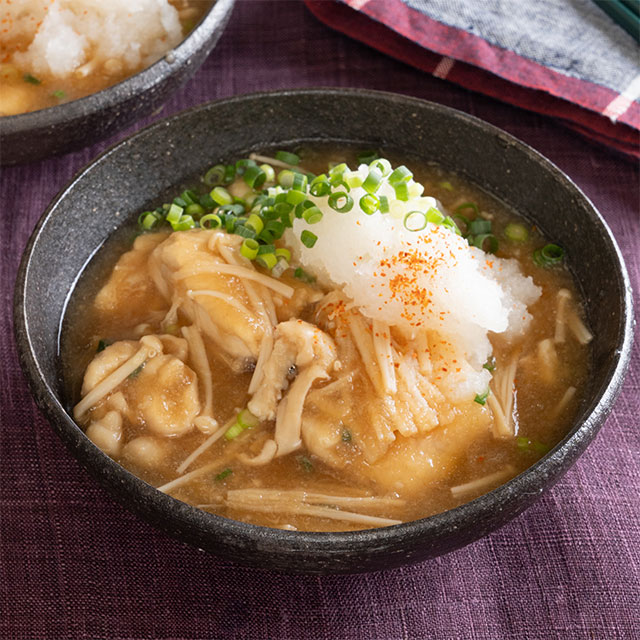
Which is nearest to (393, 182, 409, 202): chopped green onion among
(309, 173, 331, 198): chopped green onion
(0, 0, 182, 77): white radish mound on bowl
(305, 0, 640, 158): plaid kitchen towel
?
(309, 173, 331, 198): chopped green onion

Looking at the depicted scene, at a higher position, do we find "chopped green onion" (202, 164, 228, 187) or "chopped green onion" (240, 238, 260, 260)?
"chopped green onion" (240, 238, 260, 260)

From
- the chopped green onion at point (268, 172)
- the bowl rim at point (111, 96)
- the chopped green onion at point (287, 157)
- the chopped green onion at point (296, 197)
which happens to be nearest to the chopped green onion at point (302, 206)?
the chopped green onion at point (296, 197)

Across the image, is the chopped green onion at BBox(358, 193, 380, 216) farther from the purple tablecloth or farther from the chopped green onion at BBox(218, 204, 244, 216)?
the purple tablecloth

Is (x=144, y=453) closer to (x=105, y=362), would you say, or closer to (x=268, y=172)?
(x=105, y=362)

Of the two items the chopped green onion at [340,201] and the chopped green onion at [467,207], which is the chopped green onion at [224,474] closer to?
the chopped green onion at [340,201]

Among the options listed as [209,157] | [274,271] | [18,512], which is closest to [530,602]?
[274,271]

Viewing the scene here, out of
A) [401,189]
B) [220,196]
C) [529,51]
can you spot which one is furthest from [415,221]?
[529,51]
